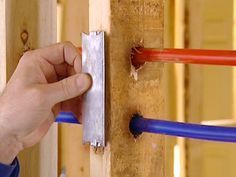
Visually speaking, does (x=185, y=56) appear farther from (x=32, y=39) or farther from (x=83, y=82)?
(x=32, y=39)

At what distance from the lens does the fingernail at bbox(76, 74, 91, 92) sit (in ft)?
2.01

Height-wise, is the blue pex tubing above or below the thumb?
below

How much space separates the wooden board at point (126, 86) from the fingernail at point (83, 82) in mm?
32

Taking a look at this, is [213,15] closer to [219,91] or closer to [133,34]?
[219,91]

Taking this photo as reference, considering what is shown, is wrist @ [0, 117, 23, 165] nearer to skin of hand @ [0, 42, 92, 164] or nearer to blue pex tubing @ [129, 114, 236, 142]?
skin of hand @ [0, 42, 92, 164]

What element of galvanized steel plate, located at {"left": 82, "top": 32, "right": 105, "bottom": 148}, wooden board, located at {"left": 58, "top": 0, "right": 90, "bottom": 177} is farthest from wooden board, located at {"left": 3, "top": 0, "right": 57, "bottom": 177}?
wooden board, located at {"left": 58, "top": 0, "right": 90, "bottom": 177}

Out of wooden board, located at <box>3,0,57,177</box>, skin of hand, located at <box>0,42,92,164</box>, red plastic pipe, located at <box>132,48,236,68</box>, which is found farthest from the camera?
wooden board, located at <box>3,0,57,177</box>

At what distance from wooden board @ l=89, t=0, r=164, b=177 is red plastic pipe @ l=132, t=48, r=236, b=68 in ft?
0.05

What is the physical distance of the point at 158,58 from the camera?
591 millimetres

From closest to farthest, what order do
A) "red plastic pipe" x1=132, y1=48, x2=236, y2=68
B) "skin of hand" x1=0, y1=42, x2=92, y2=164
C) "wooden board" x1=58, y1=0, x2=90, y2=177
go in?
1. "red plastic pipe" x1=132, y1=48, x2=236, y2=68
2. "skin of hand" x1=0, y1=42, x2=92, y2=164
3. "wooden board" x1=58, y1=0, x2=90, y2=177

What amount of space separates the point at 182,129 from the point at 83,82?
0.13 m

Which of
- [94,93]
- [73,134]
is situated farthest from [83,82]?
[73,134]

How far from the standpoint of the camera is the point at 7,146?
0.70 meters

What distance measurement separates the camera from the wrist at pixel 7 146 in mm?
690
